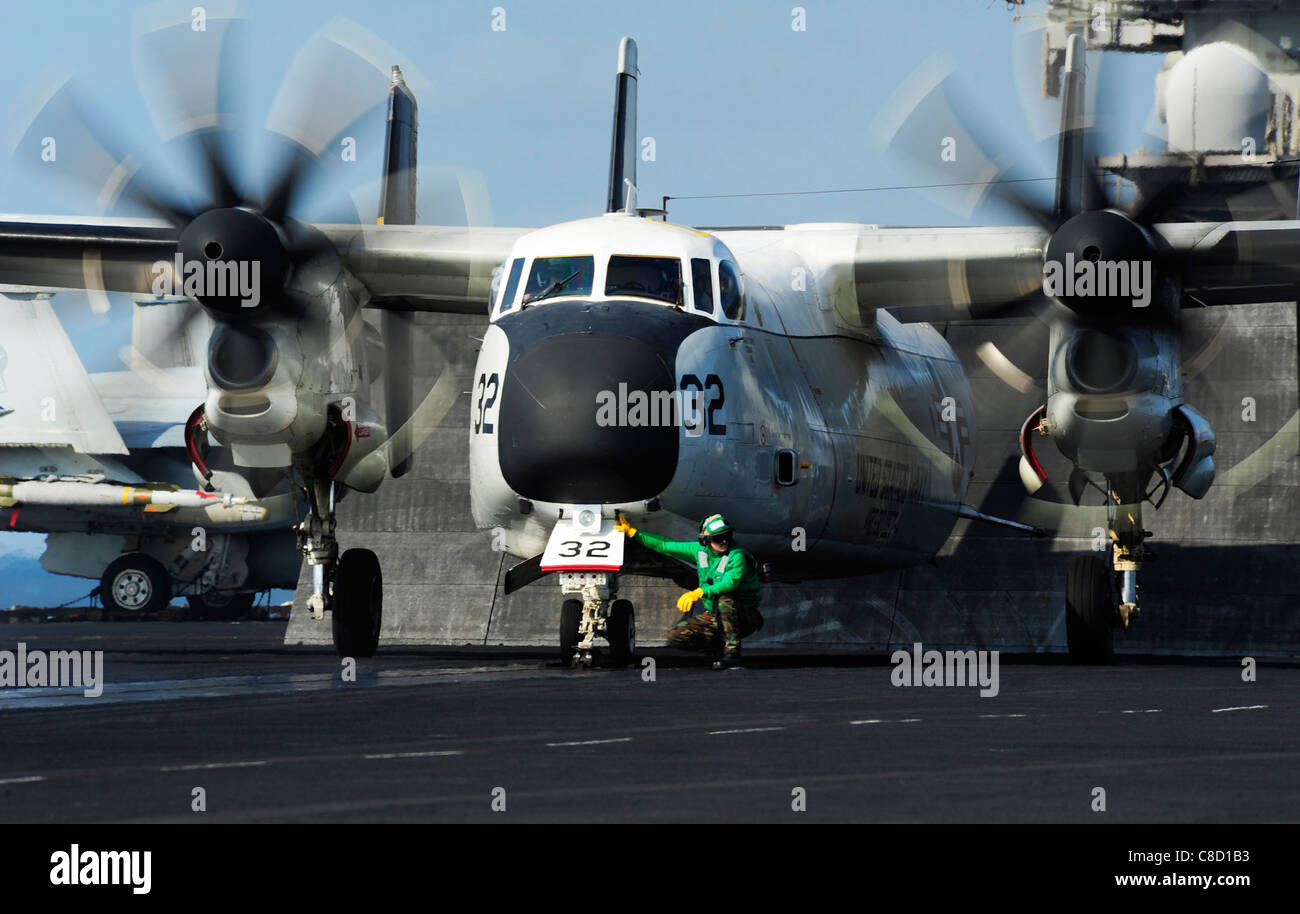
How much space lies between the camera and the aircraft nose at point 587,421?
1753cm

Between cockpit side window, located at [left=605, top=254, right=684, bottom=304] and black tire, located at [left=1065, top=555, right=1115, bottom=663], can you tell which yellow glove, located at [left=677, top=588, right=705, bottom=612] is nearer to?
cockpit side window, located at [left=605, top=254, right=684, bottom=304]

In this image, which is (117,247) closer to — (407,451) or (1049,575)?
(407,451)

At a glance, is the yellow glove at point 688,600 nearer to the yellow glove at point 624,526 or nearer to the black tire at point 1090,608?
the yellow glove at point 624,526

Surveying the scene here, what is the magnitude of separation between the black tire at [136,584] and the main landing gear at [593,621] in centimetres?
3384

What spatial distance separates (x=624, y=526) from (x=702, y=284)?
3061mm

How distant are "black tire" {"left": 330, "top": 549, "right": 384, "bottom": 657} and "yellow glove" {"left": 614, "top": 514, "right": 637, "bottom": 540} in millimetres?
6159

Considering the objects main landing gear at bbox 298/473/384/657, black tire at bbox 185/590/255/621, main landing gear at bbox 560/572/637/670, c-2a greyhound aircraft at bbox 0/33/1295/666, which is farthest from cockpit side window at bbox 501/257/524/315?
black tire at bbox 185/590/255/621

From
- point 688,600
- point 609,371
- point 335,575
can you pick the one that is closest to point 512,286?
point 609,371

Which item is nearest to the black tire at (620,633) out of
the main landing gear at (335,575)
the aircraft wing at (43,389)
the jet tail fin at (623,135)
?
the main landing gear at (335,575)

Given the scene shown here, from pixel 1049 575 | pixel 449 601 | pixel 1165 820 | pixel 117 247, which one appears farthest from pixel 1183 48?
pixel 1165 820

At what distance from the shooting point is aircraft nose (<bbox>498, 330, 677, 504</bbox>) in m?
17.5
